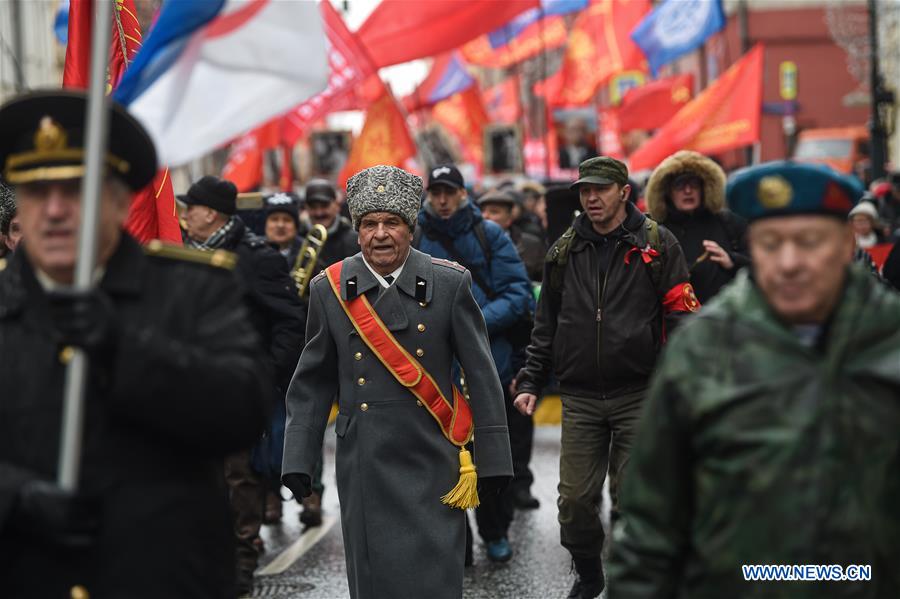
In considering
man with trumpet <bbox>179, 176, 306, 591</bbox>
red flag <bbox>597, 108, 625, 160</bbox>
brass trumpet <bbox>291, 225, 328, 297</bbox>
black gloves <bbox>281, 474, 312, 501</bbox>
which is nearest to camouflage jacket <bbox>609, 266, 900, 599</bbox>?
black gloves <bbox>281, 474, 312, 501</bbox>

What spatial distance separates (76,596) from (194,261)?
81 centimetres

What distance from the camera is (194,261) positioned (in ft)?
11.7

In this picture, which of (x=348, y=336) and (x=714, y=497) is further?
(x=348, y=336)

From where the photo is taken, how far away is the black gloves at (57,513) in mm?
3178

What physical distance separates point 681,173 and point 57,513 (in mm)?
6051

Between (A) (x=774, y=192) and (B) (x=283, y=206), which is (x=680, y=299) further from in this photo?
(B) (x=283, y=206)

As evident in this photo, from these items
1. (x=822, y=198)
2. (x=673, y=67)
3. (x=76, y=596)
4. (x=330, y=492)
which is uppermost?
(x=673, y=67)

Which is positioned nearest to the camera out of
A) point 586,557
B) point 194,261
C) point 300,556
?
point 194,261

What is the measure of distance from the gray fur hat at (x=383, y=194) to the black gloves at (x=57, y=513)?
3332 mm

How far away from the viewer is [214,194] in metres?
8.27

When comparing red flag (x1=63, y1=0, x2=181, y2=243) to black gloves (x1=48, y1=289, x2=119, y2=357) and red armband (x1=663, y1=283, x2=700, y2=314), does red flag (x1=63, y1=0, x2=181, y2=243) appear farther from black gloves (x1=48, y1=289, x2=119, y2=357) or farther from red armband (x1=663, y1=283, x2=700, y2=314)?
black gloves (x1=48, y1=289, x2=119, y2=357)

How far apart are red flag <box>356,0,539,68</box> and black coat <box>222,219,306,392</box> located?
10238mm

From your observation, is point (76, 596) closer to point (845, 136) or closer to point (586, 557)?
point (586, 557)

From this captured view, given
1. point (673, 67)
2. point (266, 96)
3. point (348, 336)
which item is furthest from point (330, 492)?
point (673, 67)
